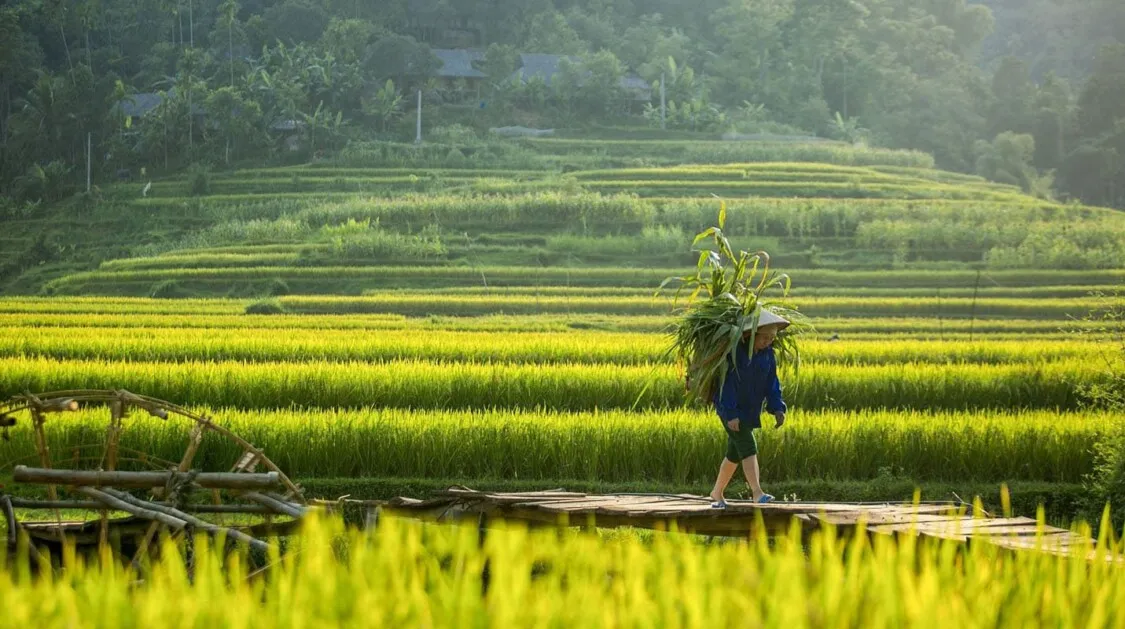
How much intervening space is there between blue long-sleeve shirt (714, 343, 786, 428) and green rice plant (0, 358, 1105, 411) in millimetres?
4058

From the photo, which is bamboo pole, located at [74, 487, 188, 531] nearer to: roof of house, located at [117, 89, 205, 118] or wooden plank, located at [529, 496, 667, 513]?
wooden plank, located at [529, 496, 667, 513]

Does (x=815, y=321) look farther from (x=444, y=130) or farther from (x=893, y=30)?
(x=893, y=30)

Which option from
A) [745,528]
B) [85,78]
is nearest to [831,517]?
[745,528]

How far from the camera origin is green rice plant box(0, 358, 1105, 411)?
952cm

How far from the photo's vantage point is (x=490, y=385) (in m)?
9.70

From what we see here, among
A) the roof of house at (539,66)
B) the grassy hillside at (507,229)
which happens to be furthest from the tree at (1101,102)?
the roof of house at (539,66)

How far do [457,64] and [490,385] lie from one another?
89.8ft

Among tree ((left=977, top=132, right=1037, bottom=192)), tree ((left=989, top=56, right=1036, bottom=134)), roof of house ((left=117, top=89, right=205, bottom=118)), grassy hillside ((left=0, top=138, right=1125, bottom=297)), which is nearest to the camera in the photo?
grassy hillside ((left=0, top=138, right=1125, bottom=297))

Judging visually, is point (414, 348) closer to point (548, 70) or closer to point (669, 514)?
point (669, 514)

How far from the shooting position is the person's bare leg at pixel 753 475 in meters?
5.18

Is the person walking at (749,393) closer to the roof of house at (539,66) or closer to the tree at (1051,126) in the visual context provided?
the roof of house at (539,66)

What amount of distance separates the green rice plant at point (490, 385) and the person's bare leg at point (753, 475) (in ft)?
13.3

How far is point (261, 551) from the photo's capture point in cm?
447

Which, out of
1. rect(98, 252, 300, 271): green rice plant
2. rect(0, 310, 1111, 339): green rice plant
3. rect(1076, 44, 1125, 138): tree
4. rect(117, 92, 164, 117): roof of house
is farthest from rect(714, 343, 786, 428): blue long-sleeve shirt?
rect(1076, 44, 1125, 138): tree
